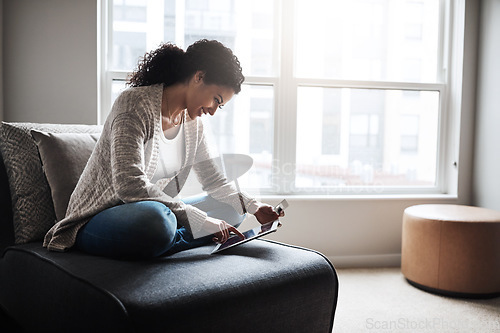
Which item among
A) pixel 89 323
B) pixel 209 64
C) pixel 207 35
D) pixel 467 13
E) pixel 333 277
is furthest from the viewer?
pixel 467 13

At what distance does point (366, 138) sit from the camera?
290cm

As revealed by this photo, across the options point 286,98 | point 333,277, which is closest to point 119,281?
point 333,277

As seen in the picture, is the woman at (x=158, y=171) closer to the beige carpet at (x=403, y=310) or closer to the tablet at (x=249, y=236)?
the tablet at (x=249, y=236)

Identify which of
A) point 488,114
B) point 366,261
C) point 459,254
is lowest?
point 366,261

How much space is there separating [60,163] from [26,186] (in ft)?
0.46

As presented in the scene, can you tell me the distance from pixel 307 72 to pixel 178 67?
140 cm

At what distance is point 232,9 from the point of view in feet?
8.86

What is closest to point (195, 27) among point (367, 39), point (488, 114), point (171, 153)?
point (367, 39)

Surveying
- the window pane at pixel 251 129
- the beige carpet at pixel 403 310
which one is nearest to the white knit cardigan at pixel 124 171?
the beige carpet at pixel 403 310

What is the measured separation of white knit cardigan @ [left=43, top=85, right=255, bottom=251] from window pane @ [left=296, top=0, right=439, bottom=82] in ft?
5.18

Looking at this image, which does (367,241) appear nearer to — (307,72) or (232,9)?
(307,72)

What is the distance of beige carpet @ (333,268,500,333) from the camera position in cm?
183

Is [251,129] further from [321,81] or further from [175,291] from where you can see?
[175,291]

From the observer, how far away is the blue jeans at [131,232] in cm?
123
